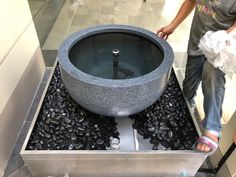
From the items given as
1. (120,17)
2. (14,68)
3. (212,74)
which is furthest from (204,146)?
(120,17)

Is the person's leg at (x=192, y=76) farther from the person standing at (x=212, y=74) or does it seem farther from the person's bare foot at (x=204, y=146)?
the person's bare foot at (x=204, y=146)

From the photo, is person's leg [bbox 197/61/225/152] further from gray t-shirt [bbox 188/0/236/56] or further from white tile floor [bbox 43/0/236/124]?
white tile floor [bbox 43/0/236/124]

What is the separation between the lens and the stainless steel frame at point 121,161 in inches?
39.8

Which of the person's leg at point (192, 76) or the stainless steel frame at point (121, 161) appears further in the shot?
the person's leg at point (192, 76)

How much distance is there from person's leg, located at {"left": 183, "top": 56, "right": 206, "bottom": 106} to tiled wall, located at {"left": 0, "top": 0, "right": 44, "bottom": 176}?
1047mm

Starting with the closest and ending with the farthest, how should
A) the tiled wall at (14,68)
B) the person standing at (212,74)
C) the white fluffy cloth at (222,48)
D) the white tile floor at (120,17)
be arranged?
Result: the white fluffy cloth at (222,48) < the person standing at (212,74) < the tiled wall at (14,68) < the white tile floor at (120,17)

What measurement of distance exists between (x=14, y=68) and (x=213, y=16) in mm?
1137

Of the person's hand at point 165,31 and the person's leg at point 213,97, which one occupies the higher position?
the person's hand at point 165,31

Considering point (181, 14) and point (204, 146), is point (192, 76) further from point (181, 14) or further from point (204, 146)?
point (204, 146)

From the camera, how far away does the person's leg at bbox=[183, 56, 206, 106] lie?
1310 mm

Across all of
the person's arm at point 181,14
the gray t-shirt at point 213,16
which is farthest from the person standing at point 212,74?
the person's arm at point 181,14

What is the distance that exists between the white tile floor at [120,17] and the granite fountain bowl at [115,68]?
80cm

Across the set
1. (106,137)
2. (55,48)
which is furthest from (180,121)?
(55,48)

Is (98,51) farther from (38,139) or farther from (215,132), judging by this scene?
(215,132)
